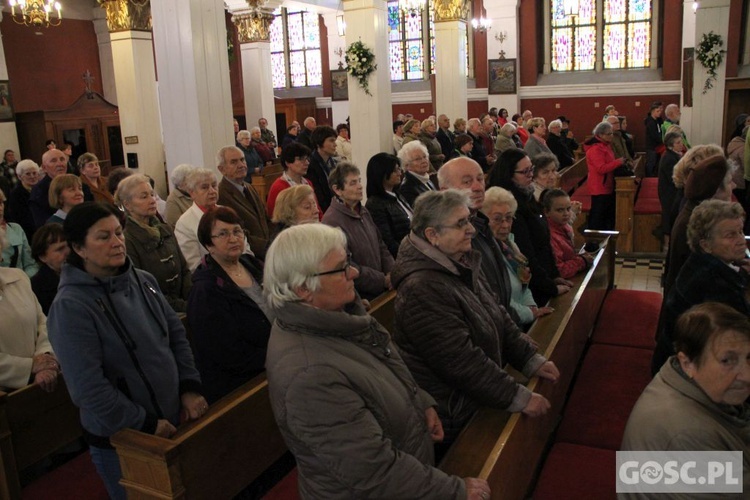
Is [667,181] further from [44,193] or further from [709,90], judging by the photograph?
[709,90]

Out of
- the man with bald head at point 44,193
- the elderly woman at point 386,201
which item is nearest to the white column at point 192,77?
the man with bald head at point 44,193

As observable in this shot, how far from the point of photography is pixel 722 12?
12.7 meters

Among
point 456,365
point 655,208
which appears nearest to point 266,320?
point 456,365

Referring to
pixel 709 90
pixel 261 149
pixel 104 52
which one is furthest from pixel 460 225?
pixel 104 52

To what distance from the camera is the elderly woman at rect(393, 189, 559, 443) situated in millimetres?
2289

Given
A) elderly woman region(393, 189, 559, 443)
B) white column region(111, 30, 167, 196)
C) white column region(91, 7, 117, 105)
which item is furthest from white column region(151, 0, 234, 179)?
white column region(91, 7, 117, 105)

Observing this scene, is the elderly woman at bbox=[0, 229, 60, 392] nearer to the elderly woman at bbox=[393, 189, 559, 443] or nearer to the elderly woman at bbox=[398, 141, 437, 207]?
the elderly woman at bbox=[393, 189, 559, 443]

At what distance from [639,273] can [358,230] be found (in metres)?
4.50

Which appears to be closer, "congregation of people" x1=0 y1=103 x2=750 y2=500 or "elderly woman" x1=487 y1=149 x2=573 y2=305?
"congregation of people" x1=0 y1=103 x2=750 y2=500

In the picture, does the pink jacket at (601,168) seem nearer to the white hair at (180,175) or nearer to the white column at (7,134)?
the white hair at (180,175)

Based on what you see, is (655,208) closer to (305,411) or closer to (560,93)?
(305,411)

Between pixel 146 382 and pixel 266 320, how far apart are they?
0.59 metres

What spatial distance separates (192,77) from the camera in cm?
596

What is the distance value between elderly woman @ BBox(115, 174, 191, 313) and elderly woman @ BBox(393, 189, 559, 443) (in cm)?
169
